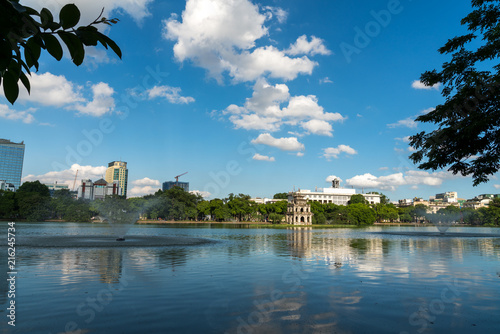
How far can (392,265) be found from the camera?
19406mm

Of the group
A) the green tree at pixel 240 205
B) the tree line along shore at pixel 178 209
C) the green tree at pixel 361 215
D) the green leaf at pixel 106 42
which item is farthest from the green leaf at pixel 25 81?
the green tree at pixel 361 215

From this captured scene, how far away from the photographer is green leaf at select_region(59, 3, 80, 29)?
1878 millimetres

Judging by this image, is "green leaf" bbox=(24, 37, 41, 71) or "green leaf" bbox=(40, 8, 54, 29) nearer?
"green leaf" bbox=(40, 8, 54, 29)

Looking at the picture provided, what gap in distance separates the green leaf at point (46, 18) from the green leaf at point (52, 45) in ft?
0.19

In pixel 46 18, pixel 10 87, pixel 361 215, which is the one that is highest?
pixel 361 215

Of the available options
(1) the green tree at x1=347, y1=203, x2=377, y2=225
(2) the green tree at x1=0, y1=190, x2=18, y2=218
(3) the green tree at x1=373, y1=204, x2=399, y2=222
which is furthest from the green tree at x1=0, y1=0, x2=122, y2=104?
(3) the green tree at x1=373, y1=204, x2=399, y2=222

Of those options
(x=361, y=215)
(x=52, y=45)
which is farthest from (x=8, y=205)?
(x=361, y=215)

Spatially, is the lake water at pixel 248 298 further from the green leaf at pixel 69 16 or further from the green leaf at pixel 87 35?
the green leaf at pixel 69 16

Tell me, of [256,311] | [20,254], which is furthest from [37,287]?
[20,254]

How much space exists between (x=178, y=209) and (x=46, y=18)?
138 metres

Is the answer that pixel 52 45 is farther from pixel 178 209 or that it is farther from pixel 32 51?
pixel 178 209

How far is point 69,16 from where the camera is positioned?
1.94 metres

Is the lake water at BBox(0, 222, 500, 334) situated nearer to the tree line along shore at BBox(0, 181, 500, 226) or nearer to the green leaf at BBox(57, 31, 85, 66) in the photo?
the green leaf at BBox(57, 31, 85, 66)

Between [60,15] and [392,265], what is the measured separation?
2095 cm
